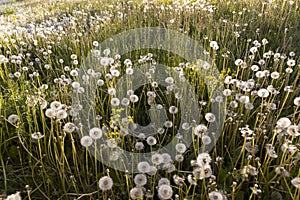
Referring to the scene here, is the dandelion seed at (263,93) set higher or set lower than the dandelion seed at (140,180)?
higher

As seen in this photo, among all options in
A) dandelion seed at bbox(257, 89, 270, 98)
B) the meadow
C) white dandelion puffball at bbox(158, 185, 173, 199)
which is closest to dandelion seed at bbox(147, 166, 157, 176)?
the meadow

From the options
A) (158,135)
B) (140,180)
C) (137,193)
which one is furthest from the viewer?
(158,135)

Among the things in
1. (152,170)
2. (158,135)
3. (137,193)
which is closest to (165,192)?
(137,193)

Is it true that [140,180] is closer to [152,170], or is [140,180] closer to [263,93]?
[152,170]

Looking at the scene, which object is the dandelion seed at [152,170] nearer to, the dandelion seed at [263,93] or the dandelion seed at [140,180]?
the dandelion seed at [140,180]

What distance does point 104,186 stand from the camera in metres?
1.83

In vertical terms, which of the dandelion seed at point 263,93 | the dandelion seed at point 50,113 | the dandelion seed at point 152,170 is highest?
the dandelion seed at point 263,93

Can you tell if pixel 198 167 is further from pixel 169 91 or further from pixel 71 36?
pixel 71 36

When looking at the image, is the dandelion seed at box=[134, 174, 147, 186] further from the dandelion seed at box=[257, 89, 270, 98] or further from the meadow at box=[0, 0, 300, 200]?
the dandelion seed at box=[257, 89, 270, 98]

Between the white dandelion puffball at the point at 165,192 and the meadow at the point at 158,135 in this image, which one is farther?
the meadow at the point at 158,135

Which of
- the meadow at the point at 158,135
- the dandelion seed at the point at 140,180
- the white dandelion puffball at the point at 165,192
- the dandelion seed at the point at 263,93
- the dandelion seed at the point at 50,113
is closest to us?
the white dandelion puffball at the point at 165,192

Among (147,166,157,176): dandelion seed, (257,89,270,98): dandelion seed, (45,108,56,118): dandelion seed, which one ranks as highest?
(257,89,270,98): dandelion seed

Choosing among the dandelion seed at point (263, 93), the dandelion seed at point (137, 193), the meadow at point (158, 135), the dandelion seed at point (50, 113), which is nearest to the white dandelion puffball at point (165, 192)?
the meadow at point (158, 135)

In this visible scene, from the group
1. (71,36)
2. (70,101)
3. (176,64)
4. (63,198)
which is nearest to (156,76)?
(176,64)
